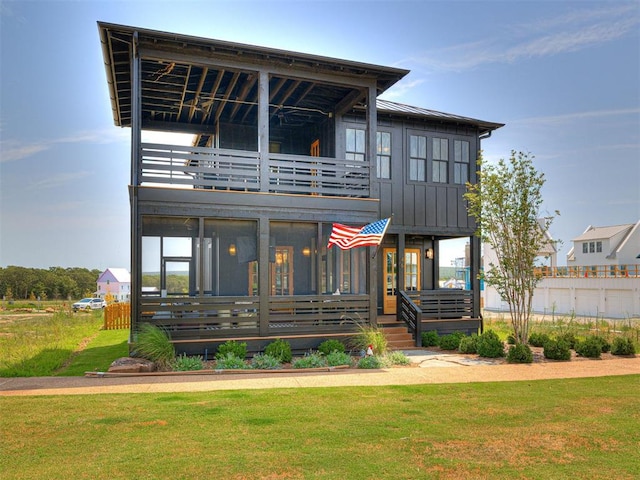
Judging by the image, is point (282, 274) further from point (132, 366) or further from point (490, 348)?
point (490, 348)

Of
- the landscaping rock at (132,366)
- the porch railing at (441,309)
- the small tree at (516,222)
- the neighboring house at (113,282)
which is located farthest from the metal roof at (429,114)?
the neighboring house at (113,282)

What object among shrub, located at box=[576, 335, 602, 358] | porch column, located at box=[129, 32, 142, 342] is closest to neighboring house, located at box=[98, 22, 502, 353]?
porch column, located at box=[129, 32, 142, 342]

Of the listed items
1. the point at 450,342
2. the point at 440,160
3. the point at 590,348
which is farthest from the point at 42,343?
the point at 590,348

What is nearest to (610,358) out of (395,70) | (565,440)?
(565,440)

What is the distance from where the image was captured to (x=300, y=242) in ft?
45.8

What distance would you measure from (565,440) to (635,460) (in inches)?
31.1

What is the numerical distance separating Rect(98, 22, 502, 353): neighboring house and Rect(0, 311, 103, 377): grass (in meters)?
2.49

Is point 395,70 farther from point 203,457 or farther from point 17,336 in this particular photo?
point 17,336

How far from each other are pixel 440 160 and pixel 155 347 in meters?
11.6

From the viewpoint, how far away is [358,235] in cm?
1301

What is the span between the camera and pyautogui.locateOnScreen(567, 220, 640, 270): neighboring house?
4872 cm

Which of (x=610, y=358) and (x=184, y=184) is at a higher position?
(x=184, y=184)

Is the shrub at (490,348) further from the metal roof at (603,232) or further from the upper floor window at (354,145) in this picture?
the metal roof at (603,232)

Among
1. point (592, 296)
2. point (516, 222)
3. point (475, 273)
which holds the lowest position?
point (592, 296)
